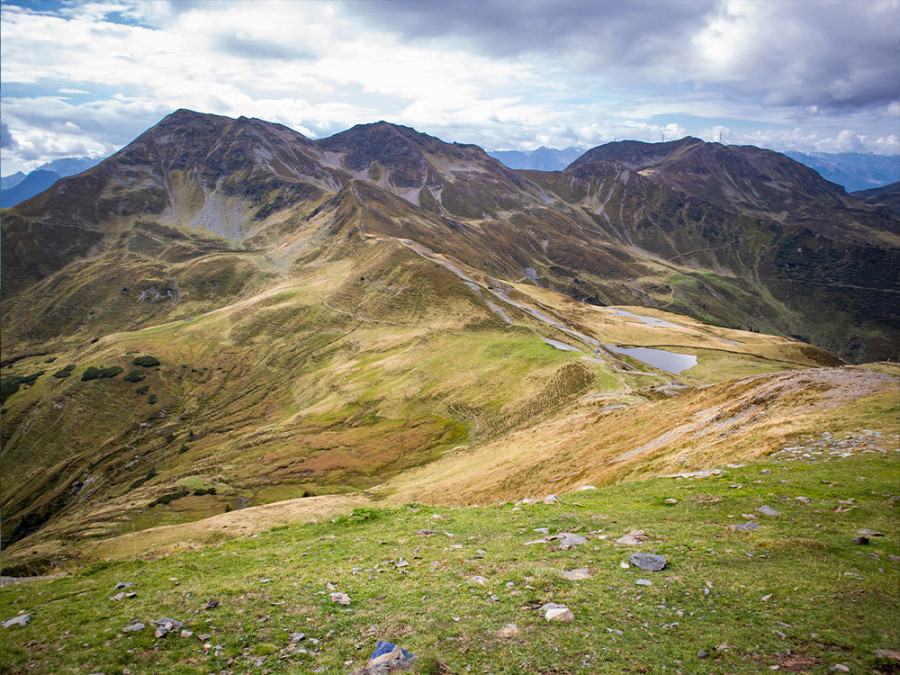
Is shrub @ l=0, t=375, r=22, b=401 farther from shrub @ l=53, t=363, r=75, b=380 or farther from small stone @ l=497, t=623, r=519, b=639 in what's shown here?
small stone @ l=497, t=623, r=519, b=639

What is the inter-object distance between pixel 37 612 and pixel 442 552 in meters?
14.8

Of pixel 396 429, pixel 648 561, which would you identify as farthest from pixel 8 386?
pixel 648 561

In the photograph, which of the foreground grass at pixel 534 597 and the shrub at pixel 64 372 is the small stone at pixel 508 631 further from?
the shrub at pixel 64 372

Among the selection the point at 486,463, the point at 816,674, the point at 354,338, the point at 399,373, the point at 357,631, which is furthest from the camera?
the point at 354,338

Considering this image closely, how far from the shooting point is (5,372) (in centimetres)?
17125

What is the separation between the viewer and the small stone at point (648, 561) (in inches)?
588

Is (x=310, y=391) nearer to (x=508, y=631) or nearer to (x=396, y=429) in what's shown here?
(x=396, y=429)

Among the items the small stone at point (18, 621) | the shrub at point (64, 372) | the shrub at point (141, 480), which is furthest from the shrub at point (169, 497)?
the shrub at point (64, 372)

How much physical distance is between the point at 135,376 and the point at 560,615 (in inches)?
6339

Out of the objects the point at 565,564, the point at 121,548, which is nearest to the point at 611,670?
the point at 565,564

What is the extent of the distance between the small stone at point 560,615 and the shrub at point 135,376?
159 meters

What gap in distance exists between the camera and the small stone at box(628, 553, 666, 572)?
1493 cm

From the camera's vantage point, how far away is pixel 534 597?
44.0ft

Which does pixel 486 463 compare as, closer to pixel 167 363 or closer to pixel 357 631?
pixel 357 631
